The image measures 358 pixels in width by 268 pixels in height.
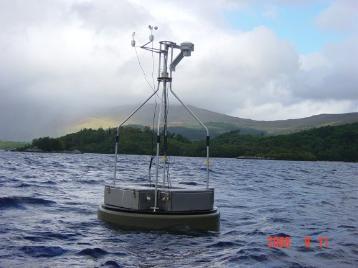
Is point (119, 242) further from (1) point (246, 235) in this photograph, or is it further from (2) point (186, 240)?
(1) point (246, 235)

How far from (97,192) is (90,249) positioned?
825 inches

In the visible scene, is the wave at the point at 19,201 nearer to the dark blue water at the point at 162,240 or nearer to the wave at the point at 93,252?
the dark blue water at the point at 162,240

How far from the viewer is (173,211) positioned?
63.1 ft

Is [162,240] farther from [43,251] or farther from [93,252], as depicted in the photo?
[43,251]

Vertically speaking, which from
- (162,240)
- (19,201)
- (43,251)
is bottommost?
(43,251)

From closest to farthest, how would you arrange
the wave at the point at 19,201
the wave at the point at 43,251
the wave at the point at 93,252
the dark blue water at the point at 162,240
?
1. the dark blue water at the point at 162,240
2. the wave at the point at 43,251
3. the wave at the point at 93,252
4. the wave at the point at 19,201

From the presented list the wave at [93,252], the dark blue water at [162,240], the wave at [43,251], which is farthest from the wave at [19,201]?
the wave at [93,252]

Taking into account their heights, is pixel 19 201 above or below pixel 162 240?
above

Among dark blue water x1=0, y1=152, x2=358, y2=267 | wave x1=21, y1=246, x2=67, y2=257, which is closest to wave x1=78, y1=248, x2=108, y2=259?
dark blue water x1=0, y1=152, x2=358, y2=267

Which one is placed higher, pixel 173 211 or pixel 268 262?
pixel 173 211

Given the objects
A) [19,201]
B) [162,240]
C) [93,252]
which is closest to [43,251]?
[93,252]

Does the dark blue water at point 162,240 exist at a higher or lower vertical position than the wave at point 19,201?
lower

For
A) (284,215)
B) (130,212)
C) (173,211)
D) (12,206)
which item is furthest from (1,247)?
(284,215)

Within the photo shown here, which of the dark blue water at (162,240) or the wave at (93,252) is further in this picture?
the wave at (93,252)
